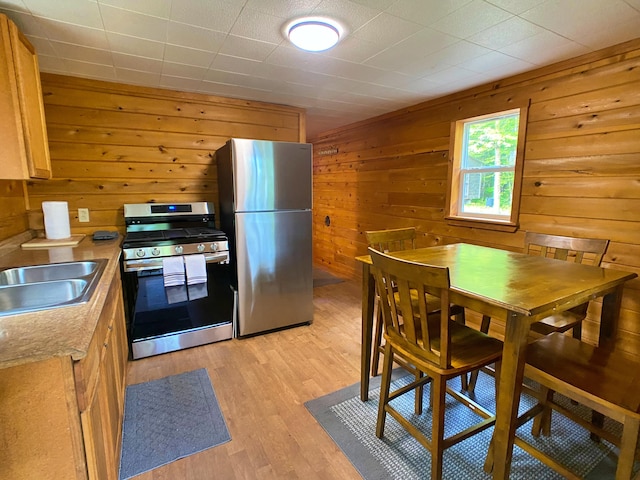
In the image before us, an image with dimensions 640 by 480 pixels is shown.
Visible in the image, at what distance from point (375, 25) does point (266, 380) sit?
2299 millimetres

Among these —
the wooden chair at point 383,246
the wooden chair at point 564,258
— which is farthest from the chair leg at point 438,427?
the wooden chair at point 564,258

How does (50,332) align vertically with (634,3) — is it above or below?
below

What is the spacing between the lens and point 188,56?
221 cm

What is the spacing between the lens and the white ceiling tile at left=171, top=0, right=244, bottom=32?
160cm

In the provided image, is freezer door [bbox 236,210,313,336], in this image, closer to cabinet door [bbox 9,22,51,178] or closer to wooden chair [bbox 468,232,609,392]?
cabinet door [bbox 9,22,51,178]

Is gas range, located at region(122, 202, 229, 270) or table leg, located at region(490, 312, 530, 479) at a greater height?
gas range, located at region(122, 202, 229, 270)

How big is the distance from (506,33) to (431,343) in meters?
1.80

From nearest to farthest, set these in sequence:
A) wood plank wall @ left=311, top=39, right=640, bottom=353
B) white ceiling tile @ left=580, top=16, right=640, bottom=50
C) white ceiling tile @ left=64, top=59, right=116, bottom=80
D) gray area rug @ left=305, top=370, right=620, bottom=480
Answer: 1. gray area rug @ left=305, top=370, right=620, bottom=480
2. white ceiling tile @ left=580, top=16, right=640, bottom=50
3. wood plank wall @ left=311, top=39, right=640, bottom=353
4. white ceiling tile @ left=64, top=59, right=116, bottom=80

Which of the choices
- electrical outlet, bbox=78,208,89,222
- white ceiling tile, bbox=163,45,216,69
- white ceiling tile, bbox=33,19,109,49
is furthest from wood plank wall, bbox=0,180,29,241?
white ceiling tile, bbox=163,45,216,69

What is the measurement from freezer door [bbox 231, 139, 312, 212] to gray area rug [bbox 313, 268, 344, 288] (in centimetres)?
184

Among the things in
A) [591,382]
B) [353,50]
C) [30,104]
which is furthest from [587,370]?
[30,104]

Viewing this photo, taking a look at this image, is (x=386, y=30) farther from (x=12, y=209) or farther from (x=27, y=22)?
(x=12, y=209)

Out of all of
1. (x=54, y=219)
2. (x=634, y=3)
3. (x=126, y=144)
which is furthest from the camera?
(x=126, y=144)

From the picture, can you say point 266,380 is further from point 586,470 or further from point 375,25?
point 375,25
